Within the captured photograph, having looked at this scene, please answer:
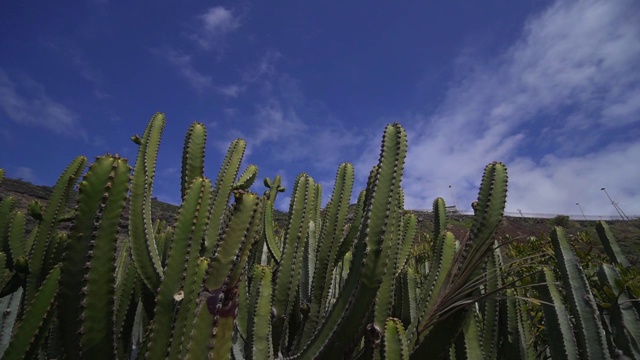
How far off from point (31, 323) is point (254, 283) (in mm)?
1274

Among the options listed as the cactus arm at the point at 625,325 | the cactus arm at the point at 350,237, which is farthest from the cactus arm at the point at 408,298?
the cactus arm at the point at 625,325

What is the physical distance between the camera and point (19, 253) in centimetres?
302

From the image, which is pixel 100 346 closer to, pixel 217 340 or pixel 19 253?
pixel 217 340

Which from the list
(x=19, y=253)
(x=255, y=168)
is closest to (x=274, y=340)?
(x=255, y=168)

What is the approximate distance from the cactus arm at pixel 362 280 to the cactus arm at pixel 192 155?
147 centimetres

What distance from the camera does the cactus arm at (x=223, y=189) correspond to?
7.81ft

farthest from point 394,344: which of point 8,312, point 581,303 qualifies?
point 8,312

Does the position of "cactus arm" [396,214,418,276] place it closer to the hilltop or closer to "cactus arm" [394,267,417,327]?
"cactus arm" [394,267,417,327]

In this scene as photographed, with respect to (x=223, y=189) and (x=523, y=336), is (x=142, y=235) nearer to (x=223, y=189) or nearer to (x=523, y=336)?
(x=223, y=189)

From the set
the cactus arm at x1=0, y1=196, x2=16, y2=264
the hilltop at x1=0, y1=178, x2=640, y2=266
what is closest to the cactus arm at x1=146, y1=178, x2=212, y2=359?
the hilltop at x1=0, y1=178, x2=640, y2=266

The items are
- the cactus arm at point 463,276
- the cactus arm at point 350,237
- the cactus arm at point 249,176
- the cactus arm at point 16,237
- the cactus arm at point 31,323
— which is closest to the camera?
the cactus arm at point 31,323

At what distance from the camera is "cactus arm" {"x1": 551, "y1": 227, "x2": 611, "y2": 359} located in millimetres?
2215

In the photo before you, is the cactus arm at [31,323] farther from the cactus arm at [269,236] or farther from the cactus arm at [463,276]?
the cactus arm at [269,236]

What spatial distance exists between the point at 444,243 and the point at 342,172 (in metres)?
1.29
